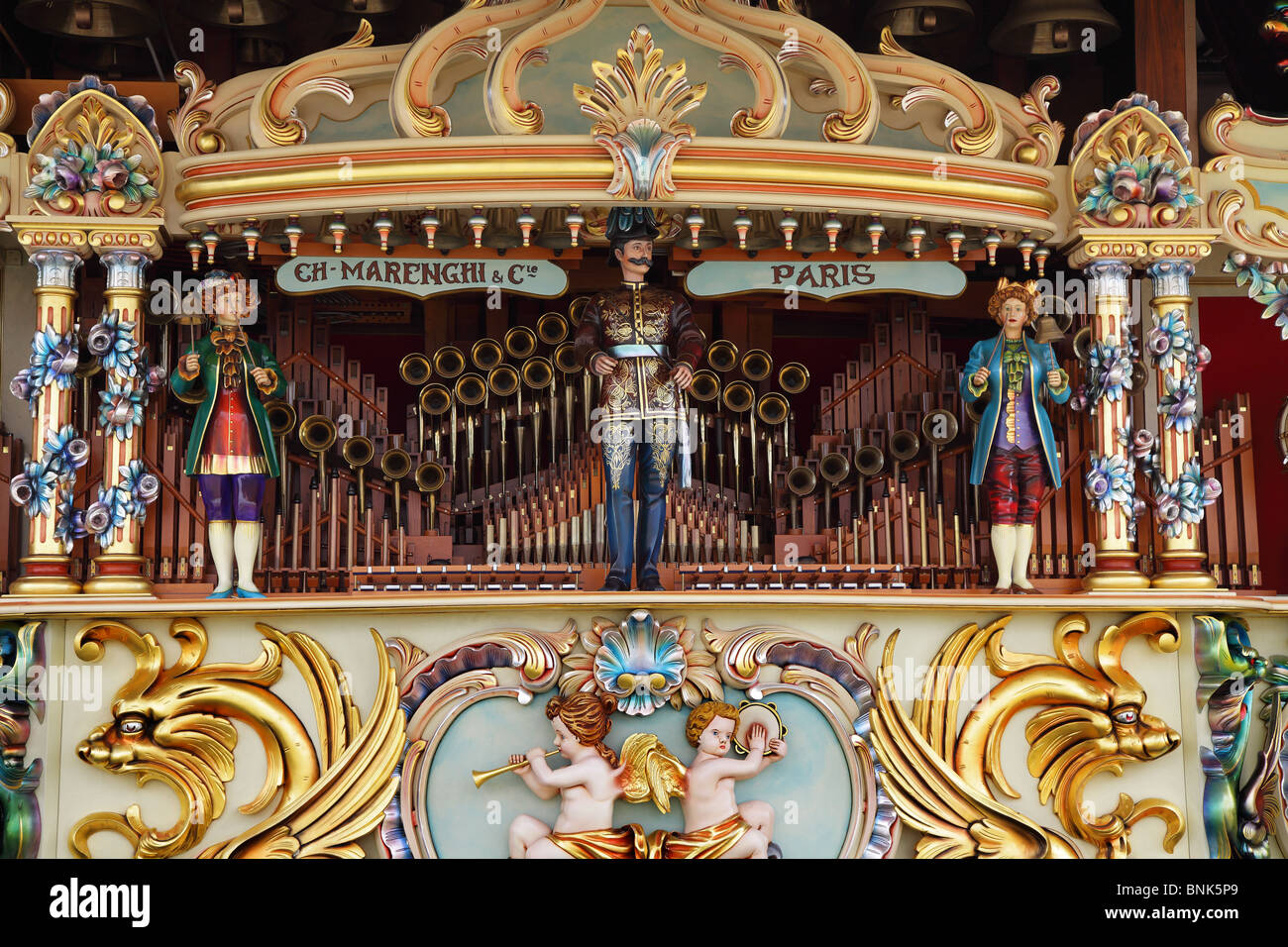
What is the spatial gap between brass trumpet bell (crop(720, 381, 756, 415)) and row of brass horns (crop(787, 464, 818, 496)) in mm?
436

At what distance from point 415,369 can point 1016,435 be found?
297 cm

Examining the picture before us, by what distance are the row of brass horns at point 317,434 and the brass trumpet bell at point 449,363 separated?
631 millimetres

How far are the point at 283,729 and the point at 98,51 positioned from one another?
4741mm

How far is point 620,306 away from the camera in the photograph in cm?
711

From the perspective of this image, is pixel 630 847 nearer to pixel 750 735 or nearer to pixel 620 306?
pixel 750 735

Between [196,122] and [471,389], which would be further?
[471,389]

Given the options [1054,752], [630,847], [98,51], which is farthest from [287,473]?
[1054,752]

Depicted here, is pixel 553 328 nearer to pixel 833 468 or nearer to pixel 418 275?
pixel 418 275

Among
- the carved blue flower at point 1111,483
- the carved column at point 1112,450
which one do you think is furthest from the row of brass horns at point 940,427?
the carved blue flower at point 1111,483

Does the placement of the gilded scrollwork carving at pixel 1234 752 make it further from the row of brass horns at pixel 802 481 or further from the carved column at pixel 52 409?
the carved column at pixel 52 409

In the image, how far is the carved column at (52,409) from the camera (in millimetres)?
6781

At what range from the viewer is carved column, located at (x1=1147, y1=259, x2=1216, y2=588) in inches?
277

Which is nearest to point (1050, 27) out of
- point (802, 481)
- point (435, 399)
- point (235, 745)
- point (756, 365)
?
point (756, 365)

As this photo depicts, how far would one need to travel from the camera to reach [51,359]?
6859 mm
